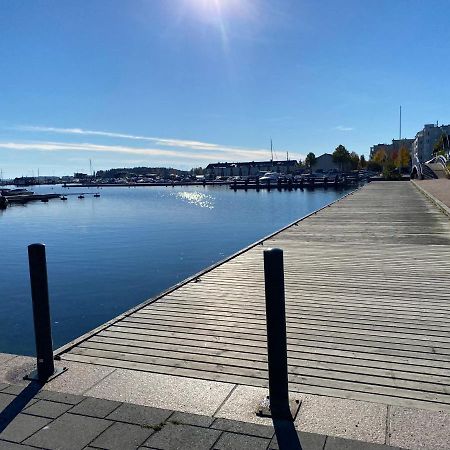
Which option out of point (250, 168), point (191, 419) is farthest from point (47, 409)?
point (250, 168)

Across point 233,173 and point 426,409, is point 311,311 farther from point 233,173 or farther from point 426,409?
point 233,173

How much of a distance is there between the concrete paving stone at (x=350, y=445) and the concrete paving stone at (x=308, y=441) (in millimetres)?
48

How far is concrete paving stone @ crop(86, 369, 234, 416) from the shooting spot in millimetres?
3629

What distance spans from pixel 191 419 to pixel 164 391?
1.92ft


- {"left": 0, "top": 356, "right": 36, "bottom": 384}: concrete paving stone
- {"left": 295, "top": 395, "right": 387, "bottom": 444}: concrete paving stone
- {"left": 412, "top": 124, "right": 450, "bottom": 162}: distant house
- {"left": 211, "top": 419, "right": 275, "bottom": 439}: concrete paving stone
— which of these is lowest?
{"left": 295, "top": 395, "right": 387, "bottom": 444}: concrete paving stone

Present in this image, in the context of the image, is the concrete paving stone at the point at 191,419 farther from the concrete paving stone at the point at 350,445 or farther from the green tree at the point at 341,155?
the green tree at the point at 341,155

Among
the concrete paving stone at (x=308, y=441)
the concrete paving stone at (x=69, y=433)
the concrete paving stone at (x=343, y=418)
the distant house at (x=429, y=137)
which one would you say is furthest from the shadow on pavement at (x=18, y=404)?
the distant house at (x=429, y=137)

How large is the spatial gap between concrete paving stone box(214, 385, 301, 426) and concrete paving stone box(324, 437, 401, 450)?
48cm

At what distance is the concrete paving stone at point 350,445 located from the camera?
2928 mm

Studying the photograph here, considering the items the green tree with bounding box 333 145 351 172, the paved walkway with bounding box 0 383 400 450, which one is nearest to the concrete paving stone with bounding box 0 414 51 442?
the paved walkway with bounding box 0 383 400 450

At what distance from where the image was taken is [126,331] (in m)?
5.67

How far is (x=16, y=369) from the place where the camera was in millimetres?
4359

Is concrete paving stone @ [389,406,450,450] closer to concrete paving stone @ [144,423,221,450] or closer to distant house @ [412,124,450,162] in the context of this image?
concrete paving stone @ [144,423,221,450]

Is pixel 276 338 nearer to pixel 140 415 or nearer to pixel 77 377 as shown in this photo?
pixel 140 415
